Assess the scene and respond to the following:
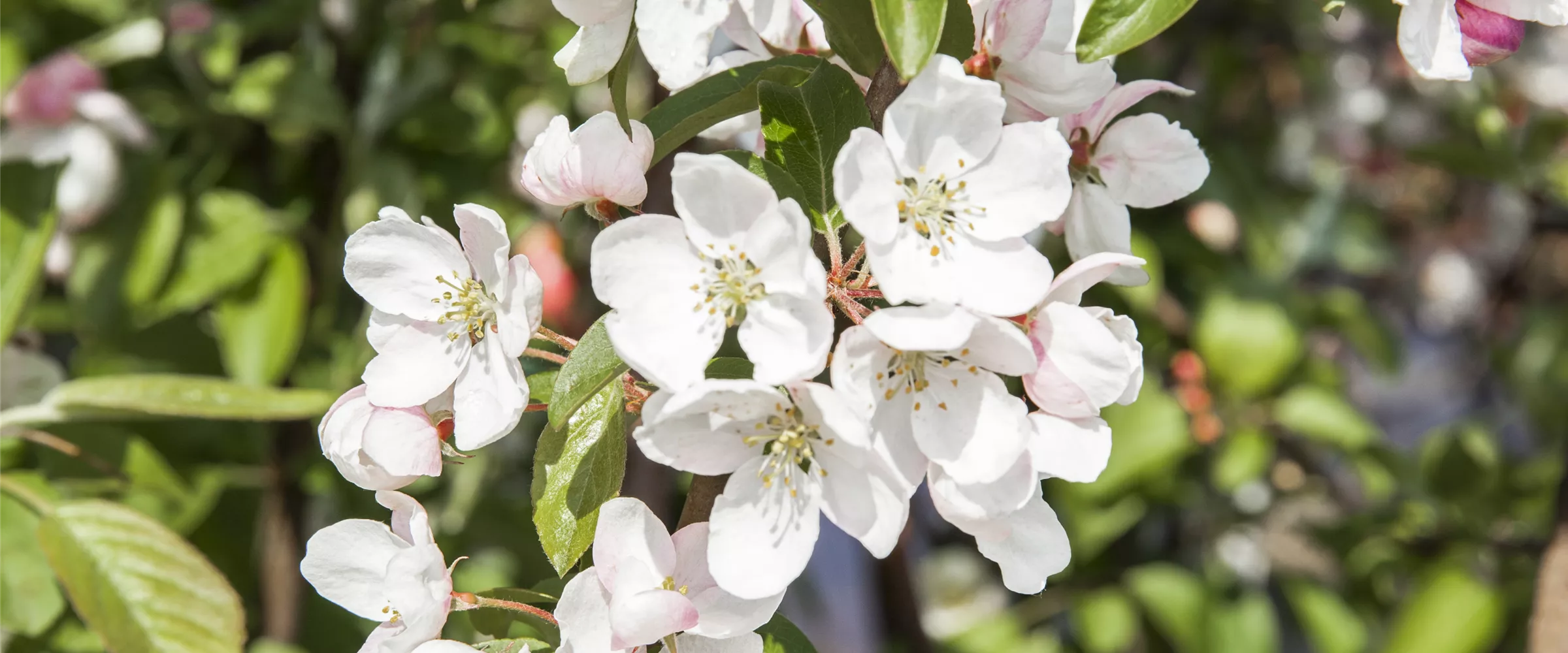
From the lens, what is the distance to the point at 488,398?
0.45 m

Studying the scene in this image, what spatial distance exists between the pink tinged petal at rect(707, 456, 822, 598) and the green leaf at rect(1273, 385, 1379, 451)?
3.18 feet

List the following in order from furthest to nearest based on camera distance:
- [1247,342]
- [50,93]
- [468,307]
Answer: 1. [1247,342]
2. [50,93]
3. [468,307]

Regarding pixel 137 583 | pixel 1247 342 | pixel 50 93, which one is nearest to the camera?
pixel 137 583

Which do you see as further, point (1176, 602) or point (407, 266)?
point (1176, 602)

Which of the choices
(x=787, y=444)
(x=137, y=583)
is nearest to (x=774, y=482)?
(x=787, y=444)

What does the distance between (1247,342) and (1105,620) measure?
33 centimetres

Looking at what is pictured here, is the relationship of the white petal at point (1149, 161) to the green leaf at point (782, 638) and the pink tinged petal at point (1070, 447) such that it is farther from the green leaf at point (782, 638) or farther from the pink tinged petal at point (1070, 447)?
the green leaf at point (782, 638)

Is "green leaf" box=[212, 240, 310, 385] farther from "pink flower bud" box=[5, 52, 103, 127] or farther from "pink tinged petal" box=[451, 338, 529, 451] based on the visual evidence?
"pink tinged petal" box=[451, 338, 529, 451]

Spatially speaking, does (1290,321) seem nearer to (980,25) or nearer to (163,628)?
(980,25)

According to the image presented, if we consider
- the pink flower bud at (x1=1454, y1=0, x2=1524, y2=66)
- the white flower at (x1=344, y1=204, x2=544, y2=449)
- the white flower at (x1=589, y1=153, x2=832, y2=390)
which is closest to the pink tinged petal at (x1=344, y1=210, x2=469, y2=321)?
the white flower at (x1=344, y1=204, x2=544, y2=449)

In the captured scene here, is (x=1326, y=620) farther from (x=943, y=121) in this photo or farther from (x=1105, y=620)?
(x=943, y=121)

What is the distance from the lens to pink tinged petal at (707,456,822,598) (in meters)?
0.41

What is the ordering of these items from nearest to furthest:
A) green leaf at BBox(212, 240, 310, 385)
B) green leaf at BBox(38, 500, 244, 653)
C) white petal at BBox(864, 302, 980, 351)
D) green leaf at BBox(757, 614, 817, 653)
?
white petal at BBox(864, 302, 980, 351), green leaf at BBox(757, 614, 817, 653), green leaf at BBox(38, 500, 244, 653), green leaf at BBox(212, 240, 310, 385)

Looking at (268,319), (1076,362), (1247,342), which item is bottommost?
(1247,342)
